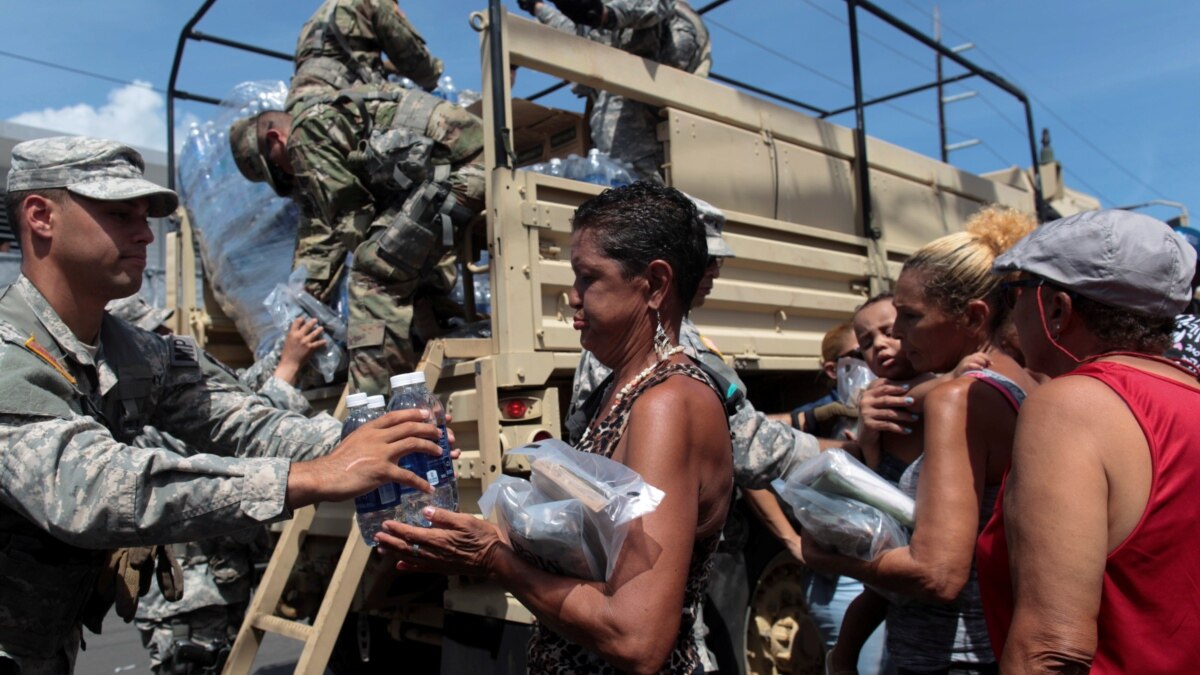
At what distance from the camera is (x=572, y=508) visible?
1404mm

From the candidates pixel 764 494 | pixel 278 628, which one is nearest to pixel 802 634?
pixel 764 494

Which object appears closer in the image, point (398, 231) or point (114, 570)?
point (114, 570)

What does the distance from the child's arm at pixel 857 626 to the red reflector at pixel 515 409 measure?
3.72 feet

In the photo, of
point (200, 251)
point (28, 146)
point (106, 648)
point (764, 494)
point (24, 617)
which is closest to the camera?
point (24, 617)

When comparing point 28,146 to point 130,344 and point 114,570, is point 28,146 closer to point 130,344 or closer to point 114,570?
point 130,344

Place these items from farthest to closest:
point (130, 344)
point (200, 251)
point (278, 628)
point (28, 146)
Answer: point (200, 251)
point (278, 628)
point (130, 344)
point (28, 146)

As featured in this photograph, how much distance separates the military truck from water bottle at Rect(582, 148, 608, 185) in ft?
0.85

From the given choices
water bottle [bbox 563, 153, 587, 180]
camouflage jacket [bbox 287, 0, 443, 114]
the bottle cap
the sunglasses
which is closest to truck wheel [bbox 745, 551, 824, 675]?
water bottle [bbox 563, 153, 587, 180]

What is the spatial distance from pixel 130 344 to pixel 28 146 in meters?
0.47

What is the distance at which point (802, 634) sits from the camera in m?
3.63

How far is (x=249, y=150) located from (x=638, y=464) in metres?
3.58

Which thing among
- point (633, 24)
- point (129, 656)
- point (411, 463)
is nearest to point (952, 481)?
point (411, 463)

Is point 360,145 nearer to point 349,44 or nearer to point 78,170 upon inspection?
point 349,44

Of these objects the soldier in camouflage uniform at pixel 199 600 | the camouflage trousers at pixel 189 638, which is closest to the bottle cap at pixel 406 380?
the soldier in camouflage uniform at pixel 199 600
